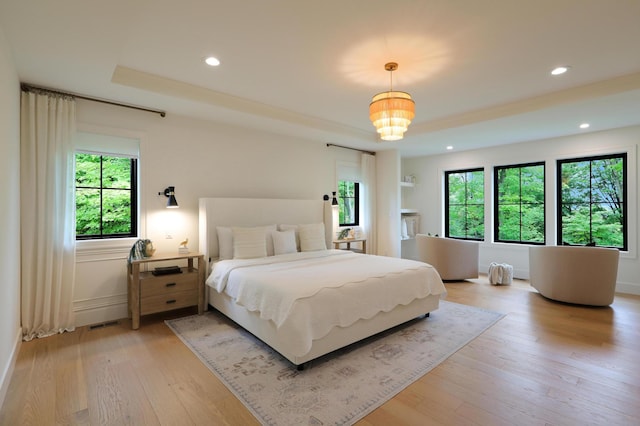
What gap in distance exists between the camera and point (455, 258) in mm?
5234

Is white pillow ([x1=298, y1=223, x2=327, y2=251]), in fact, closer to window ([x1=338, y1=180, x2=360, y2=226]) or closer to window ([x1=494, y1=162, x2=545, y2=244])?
window ([x1=338, y1=180, x2=360, y2=226])

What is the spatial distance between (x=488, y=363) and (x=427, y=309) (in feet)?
3.26

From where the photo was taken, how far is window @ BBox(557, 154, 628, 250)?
4867mm

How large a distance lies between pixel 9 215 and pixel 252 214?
2.44m

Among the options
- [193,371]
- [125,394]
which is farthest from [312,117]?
[125,394]

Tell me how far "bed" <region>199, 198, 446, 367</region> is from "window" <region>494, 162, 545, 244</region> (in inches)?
128

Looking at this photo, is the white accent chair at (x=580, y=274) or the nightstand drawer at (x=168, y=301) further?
the white accent chair at (x=580, y=274)

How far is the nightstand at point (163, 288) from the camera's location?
129 inches

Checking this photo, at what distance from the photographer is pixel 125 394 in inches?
85.0

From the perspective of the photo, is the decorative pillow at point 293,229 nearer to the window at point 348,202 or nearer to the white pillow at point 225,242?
the white pillow at point 225,242

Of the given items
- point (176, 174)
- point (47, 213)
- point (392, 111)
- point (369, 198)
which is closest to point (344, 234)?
point (369, 198)

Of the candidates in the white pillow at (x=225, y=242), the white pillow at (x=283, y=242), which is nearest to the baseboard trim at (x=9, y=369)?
the white pillow at (x=225, y=242)

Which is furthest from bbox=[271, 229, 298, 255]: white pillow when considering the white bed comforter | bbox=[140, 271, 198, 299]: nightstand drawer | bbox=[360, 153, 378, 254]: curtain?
bbox=[360, 153, 378, 254]: curtain

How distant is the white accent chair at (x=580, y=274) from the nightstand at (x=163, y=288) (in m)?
4.51
